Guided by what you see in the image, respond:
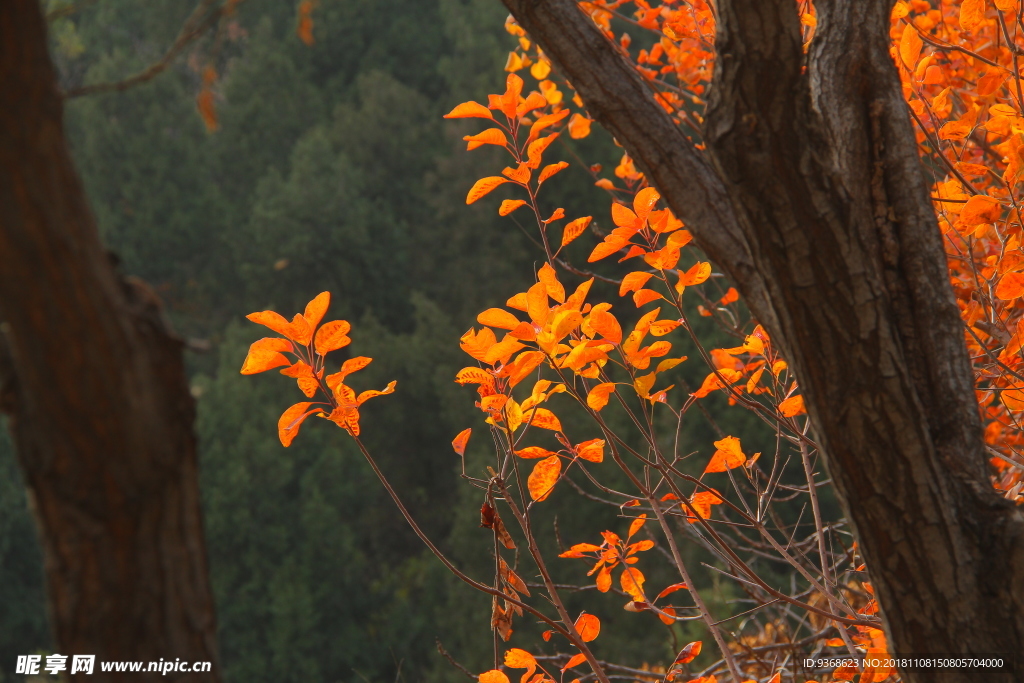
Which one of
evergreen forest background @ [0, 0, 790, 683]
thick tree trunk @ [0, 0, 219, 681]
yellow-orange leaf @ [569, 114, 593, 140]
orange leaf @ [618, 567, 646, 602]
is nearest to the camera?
thick tree trunk @ [0, 0, 219, 681]

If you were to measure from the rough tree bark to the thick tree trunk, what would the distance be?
0.53 metres

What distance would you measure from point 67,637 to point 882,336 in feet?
2.33

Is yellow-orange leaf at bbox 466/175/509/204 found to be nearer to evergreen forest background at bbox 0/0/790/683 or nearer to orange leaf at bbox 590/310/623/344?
orange leaf at bbox 590/310/623/344

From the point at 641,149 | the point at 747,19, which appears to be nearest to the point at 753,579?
the point at 641,149

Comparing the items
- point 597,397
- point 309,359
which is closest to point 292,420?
point 309,359

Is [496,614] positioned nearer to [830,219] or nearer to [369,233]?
[830,219]

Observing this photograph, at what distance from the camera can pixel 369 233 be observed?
12.8 meters

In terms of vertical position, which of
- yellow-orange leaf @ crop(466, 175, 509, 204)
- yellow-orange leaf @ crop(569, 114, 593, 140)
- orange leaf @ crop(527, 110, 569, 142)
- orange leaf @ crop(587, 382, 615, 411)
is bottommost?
orange leaf @ crop(587, 382, 615, 411)

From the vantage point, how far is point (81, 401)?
492 millimetres

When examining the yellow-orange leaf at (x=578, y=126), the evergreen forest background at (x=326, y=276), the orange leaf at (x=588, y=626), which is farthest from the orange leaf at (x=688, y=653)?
the evergreen forest background at (x=326, y=276)

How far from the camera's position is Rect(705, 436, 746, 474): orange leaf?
1.11m

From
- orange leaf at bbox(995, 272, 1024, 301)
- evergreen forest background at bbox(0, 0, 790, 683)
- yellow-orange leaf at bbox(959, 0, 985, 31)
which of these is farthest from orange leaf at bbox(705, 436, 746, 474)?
evergreen forest background at bbox(0, 0, 790, 683)

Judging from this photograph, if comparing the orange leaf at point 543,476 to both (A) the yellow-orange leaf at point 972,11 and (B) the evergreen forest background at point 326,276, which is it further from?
(B) the evergreen forest background at point 326,276

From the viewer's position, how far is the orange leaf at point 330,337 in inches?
38.4
